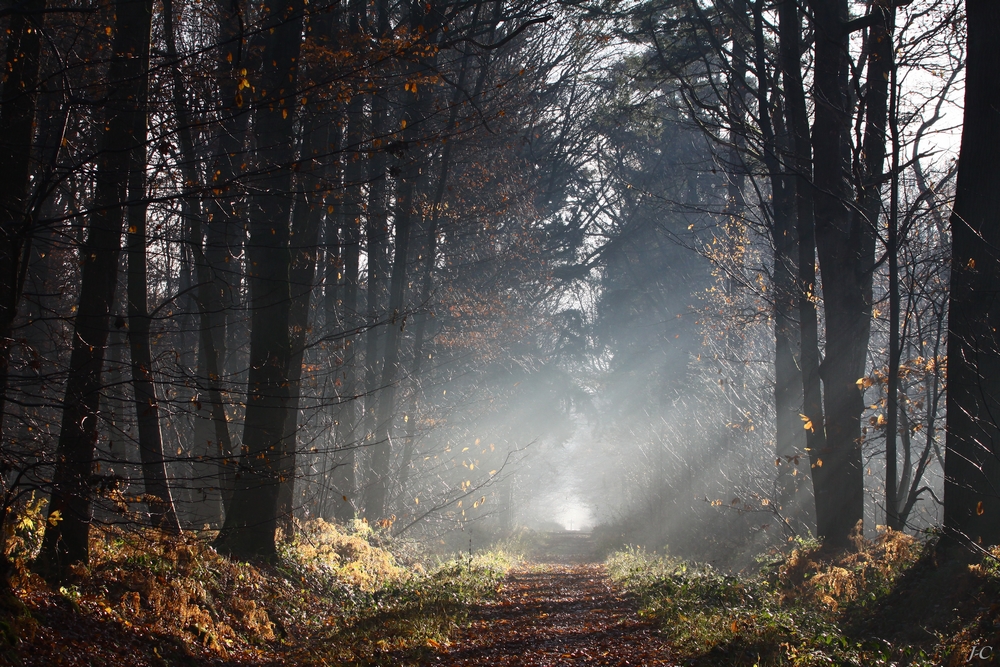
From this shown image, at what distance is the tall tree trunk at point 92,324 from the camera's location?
5961 mm

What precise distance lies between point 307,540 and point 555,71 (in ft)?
48.4

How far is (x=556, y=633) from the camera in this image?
855 centimetres

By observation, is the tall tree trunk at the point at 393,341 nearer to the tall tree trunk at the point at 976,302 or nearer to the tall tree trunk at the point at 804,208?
the tall tree trunk at the point at 804,208

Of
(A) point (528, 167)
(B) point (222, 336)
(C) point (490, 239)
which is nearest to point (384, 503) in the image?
(B) point (222, 336)

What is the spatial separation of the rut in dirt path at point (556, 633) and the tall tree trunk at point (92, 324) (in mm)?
3443

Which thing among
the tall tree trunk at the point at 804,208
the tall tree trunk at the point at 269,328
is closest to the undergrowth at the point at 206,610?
the tall tree trunk at the point at 269,328

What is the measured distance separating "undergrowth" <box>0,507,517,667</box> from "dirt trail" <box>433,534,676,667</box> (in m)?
0.40

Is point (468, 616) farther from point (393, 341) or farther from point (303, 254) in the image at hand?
point (393, 341)

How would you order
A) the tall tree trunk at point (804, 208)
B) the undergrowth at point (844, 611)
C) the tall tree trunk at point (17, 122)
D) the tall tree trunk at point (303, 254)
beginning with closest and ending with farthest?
1. the tall tree trunk at point (17, 122)
2. the undergrowth at point (844, 611)
3. the tall tree trunk at point (303, 254)
4. the tall tree trunk at point (804, 208)

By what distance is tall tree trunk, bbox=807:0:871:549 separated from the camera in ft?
36.1

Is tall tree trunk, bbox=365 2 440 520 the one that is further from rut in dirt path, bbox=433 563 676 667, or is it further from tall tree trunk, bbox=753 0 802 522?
tall tree trunk, bbox=753 0 802 522

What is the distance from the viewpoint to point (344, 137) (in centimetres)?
1480

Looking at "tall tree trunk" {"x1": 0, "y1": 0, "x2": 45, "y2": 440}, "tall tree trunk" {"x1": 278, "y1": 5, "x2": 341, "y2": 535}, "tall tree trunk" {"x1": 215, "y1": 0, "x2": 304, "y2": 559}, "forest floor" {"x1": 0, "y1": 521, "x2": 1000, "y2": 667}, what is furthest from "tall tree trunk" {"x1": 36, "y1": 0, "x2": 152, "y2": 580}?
"tall tree trunk" {"x1": 278, "y1": 5, "x2": 341, "y2": 535}

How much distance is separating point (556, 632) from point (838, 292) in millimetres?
6464
